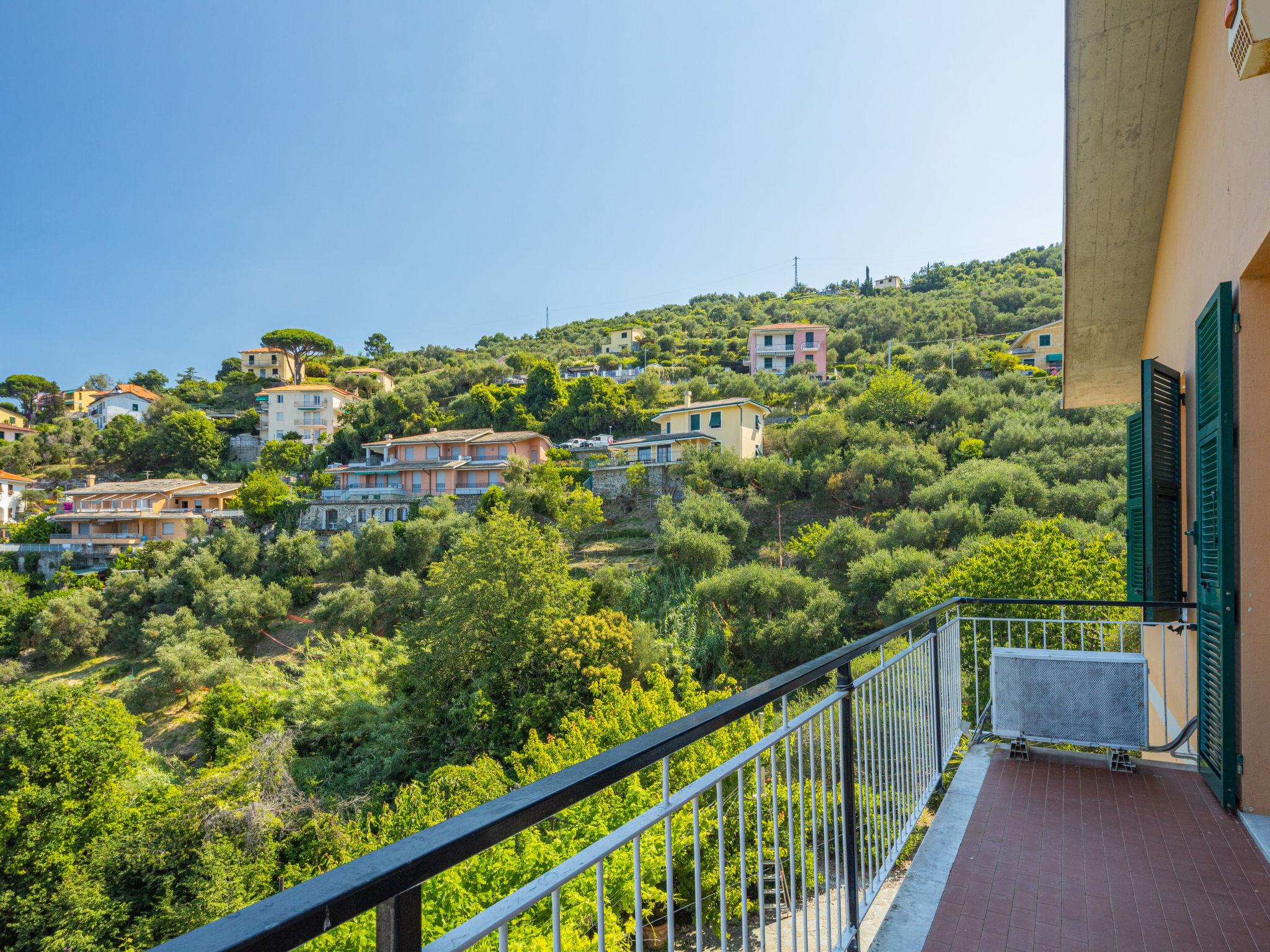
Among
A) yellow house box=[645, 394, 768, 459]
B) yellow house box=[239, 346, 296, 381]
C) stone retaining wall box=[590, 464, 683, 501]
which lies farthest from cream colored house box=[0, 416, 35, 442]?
yellow house box=[645, 394, 768, 459]

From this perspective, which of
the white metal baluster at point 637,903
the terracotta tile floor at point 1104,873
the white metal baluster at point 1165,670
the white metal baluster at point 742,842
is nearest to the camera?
the white metal baluster at point 637,903

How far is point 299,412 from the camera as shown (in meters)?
51.7

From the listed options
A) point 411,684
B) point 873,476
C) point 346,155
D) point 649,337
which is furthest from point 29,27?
point 873,476

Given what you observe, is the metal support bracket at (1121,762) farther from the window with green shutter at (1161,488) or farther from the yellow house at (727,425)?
the yellow house at (727,425)

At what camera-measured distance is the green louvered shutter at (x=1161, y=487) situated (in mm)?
4160

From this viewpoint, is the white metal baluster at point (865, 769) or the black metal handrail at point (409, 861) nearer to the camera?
the black metal handrail at point (409, 861)

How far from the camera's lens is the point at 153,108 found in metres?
61.3

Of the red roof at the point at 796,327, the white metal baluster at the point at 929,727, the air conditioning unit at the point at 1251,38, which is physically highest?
the red roof at the point at 796,327

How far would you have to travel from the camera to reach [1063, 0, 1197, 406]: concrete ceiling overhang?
391 centimetres

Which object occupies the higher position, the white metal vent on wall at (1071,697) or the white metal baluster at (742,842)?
the white metal baluster at (742,842)

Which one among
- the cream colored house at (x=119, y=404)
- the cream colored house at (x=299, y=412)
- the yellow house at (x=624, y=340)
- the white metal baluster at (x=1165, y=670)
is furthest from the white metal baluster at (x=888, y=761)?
the cream colored house at (x=119, y=404)

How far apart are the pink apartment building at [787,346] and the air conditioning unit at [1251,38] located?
44639mm

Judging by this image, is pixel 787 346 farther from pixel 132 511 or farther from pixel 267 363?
pixel 267 363

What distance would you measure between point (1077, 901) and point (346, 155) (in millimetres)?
53620
